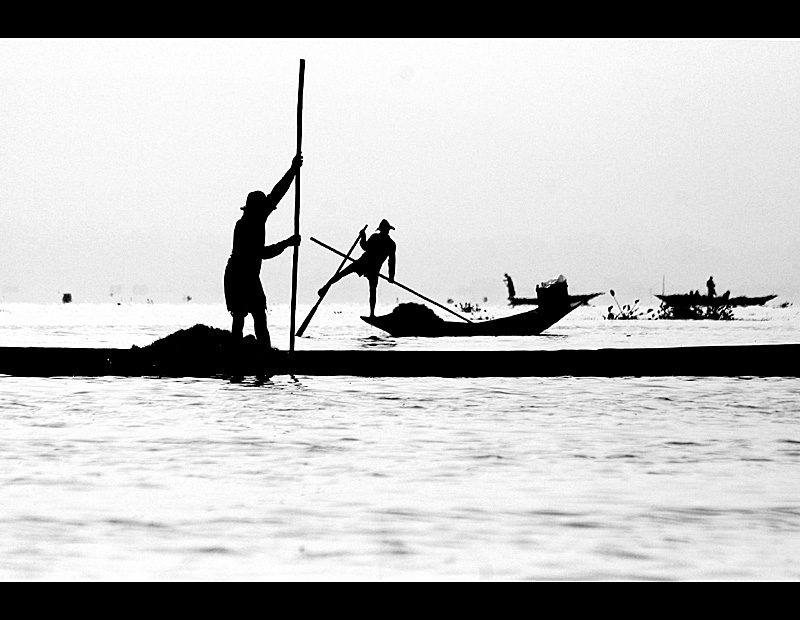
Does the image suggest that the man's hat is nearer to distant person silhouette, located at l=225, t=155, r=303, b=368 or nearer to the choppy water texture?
distant person silhouette, located at l=225, t=155, r=303, b=368

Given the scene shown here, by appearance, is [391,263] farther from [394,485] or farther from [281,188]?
[394,485]

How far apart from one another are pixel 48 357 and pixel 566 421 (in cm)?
477

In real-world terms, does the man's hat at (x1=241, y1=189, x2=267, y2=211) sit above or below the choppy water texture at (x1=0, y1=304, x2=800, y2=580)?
above

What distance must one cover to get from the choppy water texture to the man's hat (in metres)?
1.59

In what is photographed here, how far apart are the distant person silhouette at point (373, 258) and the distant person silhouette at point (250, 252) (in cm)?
766

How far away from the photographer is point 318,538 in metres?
3.62

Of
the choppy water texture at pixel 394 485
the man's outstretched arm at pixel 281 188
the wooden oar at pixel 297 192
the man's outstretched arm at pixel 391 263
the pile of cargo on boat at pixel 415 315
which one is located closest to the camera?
the choppy water texture at pixel 394 485

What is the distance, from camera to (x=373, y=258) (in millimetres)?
17969

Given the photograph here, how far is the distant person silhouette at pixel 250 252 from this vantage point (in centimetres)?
923

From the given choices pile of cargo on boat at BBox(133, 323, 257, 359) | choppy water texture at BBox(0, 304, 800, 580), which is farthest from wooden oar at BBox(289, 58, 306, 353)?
choppy water texture at BBox(0, 304, 800, 580)

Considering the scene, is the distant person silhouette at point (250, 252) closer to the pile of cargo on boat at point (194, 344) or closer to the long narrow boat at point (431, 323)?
the pile of cargo on boat at point (194, 344)

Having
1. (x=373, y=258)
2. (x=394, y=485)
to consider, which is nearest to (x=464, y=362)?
(x=394, y=485)

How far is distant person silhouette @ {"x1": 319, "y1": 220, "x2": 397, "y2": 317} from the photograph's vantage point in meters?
17.3

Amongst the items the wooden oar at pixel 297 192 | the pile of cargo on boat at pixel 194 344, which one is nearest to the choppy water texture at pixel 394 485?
the pile of cargo on boat at pixel 194 344
